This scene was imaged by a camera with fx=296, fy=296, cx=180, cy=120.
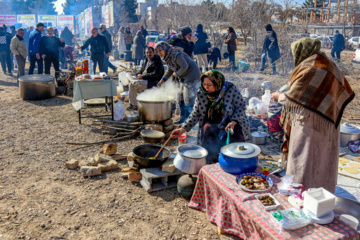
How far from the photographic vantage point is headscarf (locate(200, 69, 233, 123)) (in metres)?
3.73

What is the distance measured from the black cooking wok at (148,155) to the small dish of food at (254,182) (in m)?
1.44

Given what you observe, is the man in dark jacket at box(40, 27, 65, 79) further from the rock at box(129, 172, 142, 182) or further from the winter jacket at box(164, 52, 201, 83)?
the rock at box(129, 172, 142, 182)

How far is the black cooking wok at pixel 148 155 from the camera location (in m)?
4.04

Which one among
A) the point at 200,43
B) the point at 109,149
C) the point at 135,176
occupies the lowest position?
the point at 135,176

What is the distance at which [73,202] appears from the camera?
3.73 meters

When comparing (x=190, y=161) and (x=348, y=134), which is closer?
(x=190, y=161)

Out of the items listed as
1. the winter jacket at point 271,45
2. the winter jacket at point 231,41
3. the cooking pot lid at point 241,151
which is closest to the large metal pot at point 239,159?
the cooking pot lid at point 241,151

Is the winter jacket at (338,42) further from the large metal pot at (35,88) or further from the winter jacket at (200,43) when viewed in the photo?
the large metal pot at (35,88)

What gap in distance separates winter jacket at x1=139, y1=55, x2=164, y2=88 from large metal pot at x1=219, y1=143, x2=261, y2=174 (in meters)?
4.07

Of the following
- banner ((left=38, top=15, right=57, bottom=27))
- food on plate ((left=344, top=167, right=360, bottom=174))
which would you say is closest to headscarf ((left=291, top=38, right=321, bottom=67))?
food on plate ((left=344, top=167, right=360, bottom=174))

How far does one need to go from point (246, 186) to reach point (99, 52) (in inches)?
351

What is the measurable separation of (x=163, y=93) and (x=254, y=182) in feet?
12.6

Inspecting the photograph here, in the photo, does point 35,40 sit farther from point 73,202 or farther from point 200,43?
point 73,202

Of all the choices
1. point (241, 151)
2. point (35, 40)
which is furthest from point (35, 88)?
point (241, 151)
